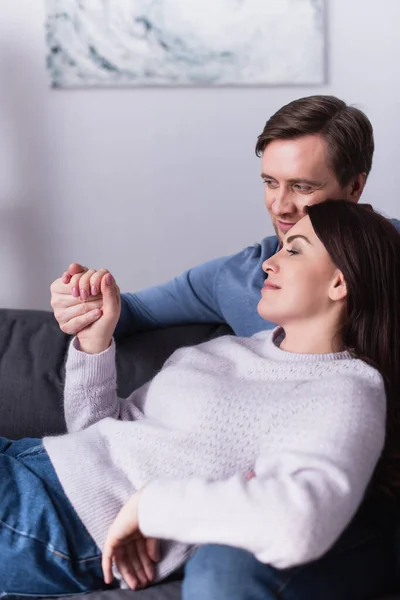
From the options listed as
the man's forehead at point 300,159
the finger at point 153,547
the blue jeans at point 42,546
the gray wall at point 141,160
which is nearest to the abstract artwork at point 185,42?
the gray wall at point 141,160

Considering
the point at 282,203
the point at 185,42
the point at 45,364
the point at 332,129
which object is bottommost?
the point at 45,364

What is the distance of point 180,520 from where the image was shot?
1.25 metres

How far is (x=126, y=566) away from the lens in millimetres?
1396

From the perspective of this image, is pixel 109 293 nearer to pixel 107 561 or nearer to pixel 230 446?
pixel 230 446

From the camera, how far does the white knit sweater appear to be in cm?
119

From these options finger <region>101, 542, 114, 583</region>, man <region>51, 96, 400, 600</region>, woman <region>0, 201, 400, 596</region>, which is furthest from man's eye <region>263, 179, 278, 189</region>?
finger <region>101, 542, 114, 583</region>

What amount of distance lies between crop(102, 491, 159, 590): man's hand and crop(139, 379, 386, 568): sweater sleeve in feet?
0.14

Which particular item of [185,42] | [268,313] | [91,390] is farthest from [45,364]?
[185,42]

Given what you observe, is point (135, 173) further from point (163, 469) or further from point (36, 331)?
point (163, 469)

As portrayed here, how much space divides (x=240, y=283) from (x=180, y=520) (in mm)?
783

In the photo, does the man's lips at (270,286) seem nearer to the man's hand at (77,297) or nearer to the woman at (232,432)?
the woman at (232,432)

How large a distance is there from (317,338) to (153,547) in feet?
1.55

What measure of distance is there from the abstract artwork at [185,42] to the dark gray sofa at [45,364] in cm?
113

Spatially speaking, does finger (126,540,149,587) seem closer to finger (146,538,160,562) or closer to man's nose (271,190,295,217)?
finger (146,538,160,562)
